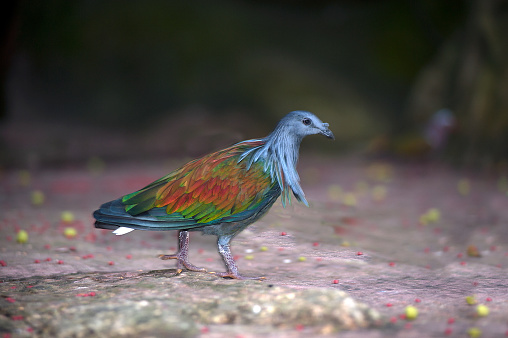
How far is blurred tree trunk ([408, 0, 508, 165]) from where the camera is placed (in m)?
12.2

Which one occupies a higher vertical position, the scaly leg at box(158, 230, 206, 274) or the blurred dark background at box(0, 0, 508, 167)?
the blurred dark background at box(0, 0, 508, 167)

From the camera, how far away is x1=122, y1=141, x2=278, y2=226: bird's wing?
462 centimetres

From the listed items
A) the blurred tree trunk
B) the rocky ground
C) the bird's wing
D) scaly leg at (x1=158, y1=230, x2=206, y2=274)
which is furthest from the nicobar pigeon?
the blurred tree trunk

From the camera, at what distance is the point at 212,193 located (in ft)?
15.3

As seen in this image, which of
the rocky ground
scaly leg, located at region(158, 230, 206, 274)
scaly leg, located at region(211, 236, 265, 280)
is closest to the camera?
the rocky ground

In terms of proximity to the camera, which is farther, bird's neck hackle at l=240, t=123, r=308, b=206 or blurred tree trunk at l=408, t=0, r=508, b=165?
blurred tree trunk at l=408, t=0, r=508, b=165

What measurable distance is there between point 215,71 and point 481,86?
779cm

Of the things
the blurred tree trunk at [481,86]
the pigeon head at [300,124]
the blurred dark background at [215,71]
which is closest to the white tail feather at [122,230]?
the pigeon head at [300,124]

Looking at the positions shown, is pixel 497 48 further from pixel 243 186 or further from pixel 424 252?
pixel 243 186

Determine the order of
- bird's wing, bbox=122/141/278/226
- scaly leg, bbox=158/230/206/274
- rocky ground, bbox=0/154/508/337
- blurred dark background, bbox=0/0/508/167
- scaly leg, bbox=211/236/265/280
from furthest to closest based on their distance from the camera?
blurred dark background, bbox=0/0/508/167
scaly leg, bbox=158/230/206/274
scaly leg, bbox=211/236/265/280
bird's wing, bbox=122/141/278/226
rocky ground, bbox=0/154/508/337

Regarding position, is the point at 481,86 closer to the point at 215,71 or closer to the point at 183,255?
the point at 215,71

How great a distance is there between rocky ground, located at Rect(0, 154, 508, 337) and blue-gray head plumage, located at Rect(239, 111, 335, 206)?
2.69ft

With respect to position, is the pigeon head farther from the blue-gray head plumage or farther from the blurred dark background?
the blurred dark background

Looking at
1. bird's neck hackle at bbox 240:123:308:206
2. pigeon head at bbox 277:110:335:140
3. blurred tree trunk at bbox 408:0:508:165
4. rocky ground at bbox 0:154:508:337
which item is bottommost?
rocky ground at bbox 0:154:508:337
